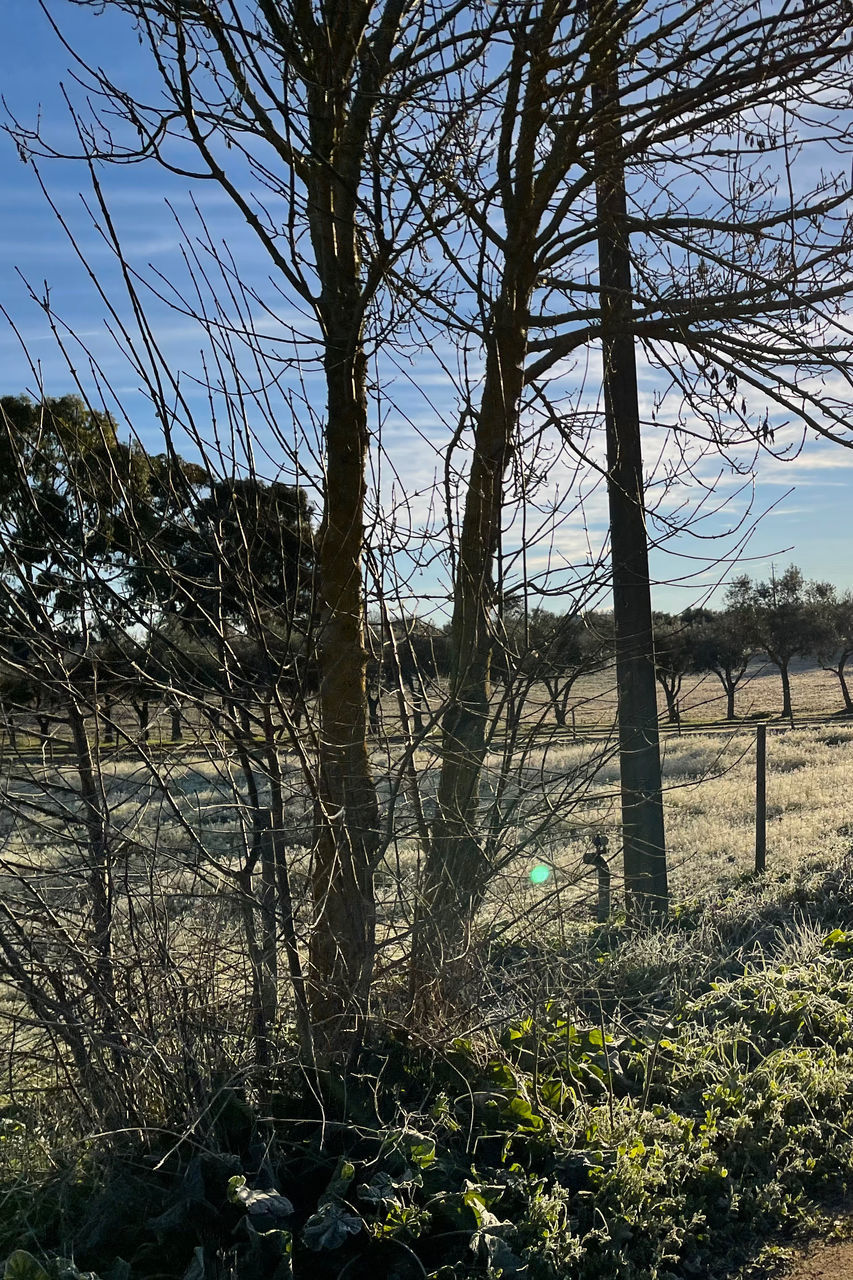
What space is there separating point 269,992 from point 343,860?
625 mm

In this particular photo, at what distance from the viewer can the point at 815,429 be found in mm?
7043

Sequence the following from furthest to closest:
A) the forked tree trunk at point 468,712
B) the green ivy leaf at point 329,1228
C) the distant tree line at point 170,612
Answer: the forked tree trunk at point 468,712 < the distant tree line at point 170,612 < the green ivy leaf at point 329,1228

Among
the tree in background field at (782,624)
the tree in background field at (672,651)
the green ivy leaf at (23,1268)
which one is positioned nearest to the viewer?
the green ivy leaf at (23,1268)

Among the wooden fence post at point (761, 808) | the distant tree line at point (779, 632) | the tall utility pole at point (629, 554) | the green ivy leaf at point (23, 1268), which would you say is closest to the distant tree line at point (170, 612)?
the green ivy leaf at point (23, 1268)

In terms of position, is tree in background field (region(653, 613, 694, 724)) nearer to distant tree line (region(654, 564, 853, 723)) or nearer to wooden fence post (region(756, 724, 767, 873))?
wooden fence post (region(756, 724, 767, 873))

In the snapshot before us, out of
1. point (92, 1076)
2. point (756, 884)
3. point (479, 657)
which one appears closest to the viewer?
point (92, 1076)

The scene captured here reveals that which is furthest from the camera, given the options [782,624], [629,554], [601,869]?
[782,624]

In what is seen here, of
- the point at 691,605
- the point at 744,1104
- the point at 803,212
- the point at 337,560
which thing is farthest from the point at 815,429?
the point at 744,1104

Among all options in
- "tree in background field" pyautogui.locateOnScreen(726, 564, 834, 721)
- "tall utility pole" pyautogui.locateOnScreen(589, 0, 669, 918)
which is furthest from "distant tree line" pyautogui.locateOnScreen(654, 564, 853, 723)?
"tall utility pole" pyautogui.locateOnScreen(589, 0, 669, 918)

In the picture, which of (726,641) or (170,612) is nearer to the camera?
(170,612)

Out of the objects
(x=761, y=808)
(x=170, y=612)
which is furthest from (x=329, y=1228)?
(x=761, y=808)

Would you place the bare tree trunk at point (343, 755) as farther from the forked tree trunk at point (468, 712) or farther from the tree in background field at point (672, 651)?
the tree in background field at point (672, 651)

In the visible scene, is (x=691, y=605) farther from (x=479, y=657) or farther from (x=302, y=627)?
(x=302, y=627)

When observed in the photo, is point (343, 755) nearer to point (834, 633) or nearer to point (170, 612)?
point (170, 612)
